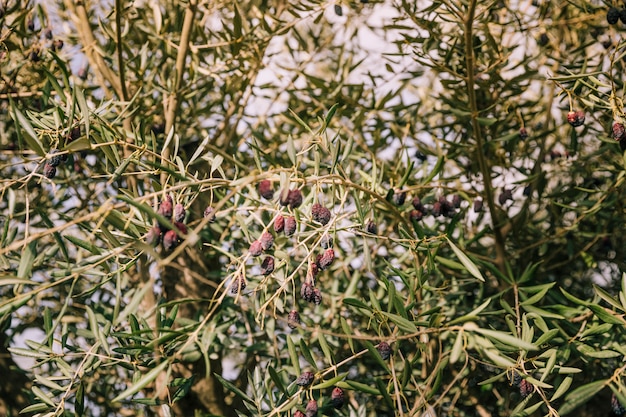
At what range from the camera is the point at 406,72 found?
2102 millimetres

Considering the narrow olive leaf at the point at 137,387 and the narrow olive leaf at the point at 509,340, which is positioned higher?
the narrow olive leaf at the point at 509,340

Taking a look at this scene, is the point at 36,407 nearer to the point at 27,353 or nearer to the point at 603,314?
the point at 27,353

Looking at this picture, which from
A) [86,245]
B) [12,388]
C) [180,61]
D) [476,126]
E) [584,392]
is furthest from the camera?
[12,388]

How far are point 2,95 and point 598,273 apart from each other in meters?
2.36

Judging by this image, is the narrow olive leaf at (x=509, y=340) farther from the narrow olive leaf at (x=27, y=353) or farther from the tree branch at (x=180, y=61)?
the tree branch at (x=180, y=61)

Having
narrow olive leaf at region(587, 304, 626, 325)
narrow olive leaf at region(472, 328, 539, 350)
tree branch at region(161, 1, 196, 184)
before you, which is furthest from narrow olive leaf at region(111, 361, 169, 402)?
tree branch at region(161, 1, 196, 184)

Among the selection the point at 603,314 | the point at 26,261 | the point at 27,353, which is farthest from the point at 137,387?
the point at 603,314

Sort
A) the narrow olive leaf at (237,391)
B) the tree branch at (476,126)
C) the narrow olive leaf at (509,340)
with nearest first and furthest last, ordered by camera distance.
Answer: the narrow olive leaf at (509,340) < the narrow olive leaf at (237,391) < the tree branch at (476,126)

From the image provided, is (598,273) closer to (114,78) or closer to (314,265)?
(314,265)

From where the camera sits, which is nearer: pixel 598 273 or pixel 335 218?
pixel 335 218

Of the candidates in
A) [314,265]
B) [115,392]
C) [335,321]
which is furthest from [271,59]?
[115,392]

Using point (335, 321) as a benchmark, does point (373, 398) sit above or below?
below

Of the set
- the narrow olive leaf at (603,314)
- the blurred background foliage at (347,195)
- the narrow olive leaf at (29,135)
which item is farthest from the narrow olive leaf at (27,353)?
the narrow olive leaf at (603,314)

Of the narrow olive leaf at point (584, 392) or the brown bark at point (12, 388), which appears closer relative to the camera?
the narrow olive leaf at point (584, 392)
